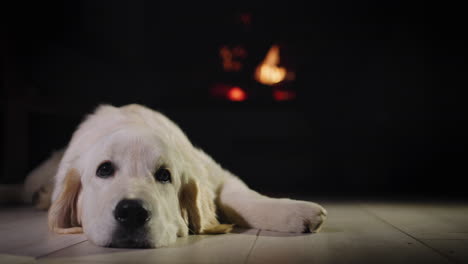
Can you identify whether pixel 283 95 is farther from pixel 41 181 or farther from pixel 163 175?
pixel 163 175

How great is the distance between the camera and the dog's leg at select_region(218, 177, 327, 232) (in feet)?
8.46

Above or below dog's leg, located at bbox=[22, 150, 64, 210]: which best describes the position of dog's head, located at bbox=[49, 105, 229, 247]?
above

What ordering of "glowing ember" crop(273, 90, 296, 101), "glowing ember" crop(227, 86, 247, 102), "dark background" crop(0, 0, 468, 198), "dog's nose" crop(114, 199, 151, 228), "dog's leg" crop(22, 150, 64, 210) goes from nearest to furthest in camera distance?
"dog's nose" crop(114, 199, 151, 228) < "dog's leg" crop(22, 150, 64, 210) < "dark background" crop(0, 0, 468, 198) < "glowing ember" crop(273, 90, 296, 101) < "glowing ember" crop(227, 86, 247, 102)

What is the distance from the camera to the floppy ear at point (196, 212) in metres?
2.62

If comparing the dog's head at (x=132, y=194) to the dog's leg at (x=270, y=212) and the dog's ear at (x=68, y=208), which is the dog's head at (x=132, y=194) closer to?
the dog's ear at (x=68, y=208)

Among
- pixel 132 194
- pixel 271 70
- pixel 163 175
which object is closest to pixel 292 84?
pixel 271 70

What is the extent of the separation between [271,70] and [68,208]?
4.50 metres

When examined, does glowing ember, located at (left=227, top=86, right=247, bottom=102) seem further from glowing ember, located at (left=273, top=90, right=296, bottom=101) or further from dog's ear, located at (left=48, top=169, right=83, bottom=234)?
dog's ear, located at (left=48, top=169, right=83, bottom=234)

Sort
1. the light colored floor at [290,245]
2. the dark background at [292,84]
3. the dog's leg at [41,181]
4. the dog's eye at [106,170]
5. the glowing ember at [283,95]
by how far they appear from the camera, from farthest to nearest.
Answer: the glowing ember at [283,95] → the dark background at [292,84] → the dog's leg at [41,181] → the dog's eye at [106,170] → the light colored floor at [290,245]

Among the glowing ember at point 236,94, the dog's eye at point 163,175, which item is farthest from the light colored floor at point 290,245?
the glowing ember at point 236,94

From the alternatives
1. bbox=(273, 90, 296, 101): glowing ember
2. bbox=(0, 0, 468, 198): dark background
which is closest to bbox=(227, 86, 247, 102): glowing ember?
bbox=(0, 0, 468, 198): dark background

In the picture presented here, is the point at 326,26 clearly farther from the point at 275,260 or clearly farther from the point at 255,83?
the point at 275,260

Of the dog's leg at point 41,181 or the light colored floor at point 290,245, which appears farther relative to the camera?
the dog's leg at point 41,181

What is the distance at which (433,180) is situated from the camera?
19.4ft
